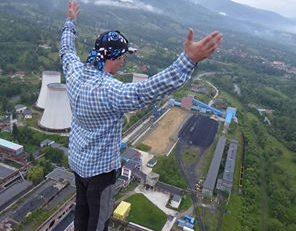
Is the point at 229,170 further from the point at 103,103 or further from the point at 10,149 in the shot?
the point at 103,103

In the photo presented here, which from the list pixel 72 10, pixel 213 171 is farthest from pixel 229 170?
pixel 72 10

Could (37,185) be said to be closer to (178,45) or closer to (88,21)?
(178,45)

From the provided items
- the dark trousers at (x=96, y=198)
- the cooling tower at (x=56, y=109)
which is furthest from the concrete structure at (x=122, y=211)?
the dark trousers at (x=96, y=198)

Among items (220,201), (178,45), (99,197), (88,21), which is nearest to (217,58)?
(178,45)

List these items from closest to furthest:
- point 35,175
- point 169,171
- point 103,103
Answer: point 103,103 < point 35,175 < point 169,171

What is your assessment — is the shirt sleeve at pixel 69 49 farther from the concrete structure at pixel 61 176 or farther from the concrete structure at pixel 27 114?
the concrete structure at pixel 27 114

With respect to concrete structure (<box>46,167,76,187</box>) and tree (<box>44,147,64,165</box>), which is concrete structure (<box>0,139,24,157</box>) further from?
concrete structure (<box>46,167,76,187</box>)

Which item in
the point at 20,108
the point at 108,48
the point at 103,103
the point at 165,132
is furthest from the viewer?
the point at 165,132

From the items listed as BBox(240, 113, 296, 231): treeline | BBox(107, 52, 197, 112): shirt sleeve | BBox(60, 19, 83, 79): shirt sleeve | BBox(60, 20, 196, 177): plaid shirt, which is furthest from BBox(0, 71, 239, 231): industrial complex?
BBox(107, 52, 197, 112): shirt sleeve
